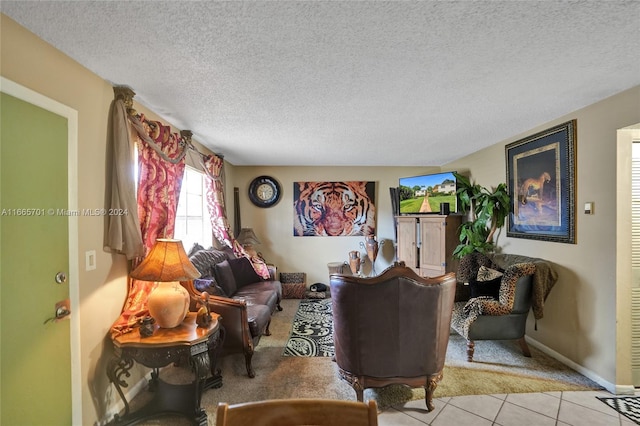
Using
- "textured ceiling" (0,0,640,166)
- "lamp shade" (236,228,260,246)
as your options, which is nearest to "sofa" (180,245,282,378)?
"lamp shade" (236,228,260,246)

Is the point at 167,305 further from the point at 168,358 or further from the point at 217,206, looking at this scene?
the point at 217,206

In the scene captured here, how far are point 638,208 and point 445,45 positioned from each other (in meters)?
2.18

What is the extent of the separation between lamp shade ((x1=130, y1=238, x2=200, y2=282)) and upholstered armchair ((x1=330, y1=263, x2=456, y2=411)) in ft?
3.51

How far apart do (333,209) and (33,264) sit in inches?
161

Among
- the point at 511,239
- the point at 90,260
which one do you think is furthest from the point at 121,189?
the point at 511,239

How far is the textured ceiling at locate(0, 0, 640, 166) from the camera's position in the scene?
125 centimetres

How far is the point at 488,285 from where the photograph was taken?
2797 millimetres

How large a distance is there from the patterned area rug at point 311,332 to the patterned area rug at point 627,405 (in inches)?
86.4

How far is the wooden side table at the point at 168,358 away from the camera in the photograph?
1.70 metres

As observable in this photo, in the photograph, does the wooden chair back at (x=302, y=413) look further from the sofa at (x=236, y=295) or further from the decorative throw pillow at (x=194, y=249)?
the decorative throw pillow at (x=194, y=249)

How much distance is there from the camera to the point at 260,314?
2.70 metres

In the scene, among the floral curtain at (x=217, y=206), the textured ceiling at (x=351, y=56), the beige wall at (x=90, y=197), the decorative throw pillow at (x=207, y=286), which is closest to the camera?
the textured ceiling at (x=351, y=56)

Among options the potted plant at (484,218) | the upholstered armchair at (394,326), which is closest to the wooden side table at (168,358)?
the upholstered armchair at (394,326)

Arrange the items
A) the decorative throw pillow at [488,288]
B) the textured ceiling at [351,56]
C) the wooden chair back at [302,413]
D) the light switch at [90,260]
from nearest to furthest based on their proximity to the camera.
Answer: the wooden chair back at [302,413], the textured ceiling at [351,56], the light switch at [90,260], the decorative throw pillow at [488,288]
